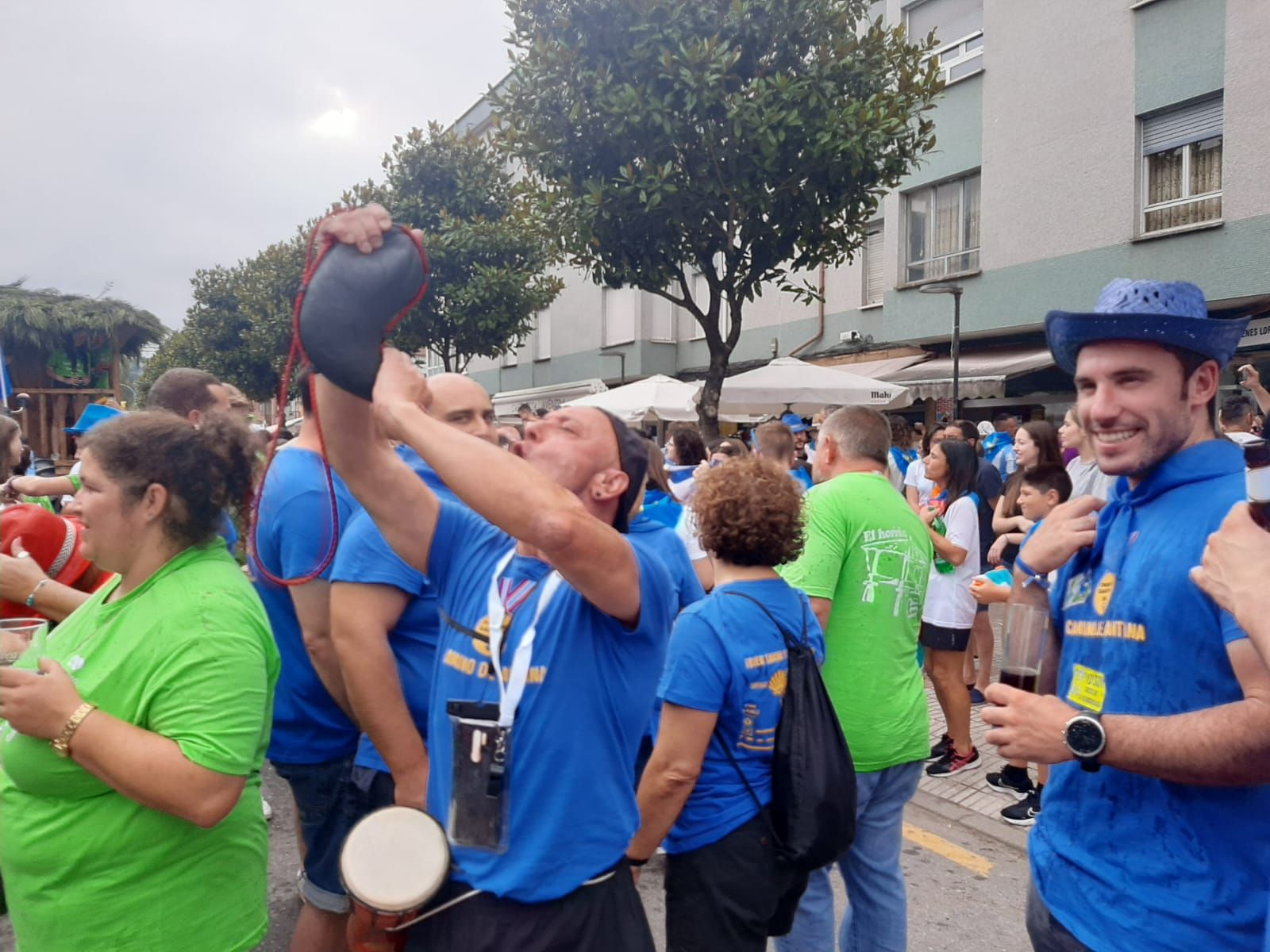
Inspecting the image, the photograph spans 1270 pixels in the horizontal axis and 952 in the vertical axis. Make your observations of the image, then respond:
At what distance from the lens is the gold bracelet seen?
181 centimetres

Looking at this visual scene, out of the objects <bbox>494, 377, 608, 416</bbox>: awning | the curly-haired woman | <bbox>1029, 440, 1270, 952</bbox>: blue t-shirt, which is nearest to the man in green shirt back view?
the curly-haired woman

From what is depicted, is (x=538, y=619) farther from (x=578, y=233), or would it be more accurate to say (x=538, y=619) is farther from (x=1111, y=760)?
(x=578, y=233)

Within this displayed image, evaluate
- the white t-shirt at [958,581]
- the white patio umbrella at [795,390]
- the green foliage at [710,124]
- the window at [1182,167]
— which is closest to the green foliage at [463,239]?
the green foliage at [710,124]

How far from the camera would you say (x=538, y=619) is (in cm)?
179

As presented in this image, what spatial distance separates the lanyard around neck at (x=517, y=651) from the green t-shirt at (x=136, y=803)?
1.92 feet

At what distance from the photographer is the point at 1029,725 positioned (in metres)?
1.70

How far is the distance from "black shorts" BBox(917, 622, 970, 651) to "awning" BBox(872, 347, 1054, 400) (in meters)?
8.92

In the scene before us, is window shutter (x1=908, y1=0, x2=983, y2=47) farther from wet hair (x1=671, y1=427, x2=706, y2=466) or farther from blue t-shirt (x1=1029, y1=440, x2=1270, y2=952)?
blue t-shirt (x1=1029, y1=440, x2=1270, y2=952)

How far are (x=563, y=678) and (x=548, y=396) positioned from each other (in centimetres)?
2076

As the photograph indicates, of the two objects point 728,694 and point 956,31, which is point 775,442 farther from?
point 956,31

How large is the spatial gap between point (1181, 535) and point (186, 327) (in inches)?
1439

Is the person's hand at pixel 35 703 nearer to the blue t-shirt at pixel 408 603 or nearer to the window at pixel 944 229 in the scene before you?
the blue t-shirt at pixel 408 603

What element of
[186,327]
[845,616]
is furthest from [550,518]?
[186,327]

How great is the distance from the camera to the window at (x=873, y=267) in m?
18.0
